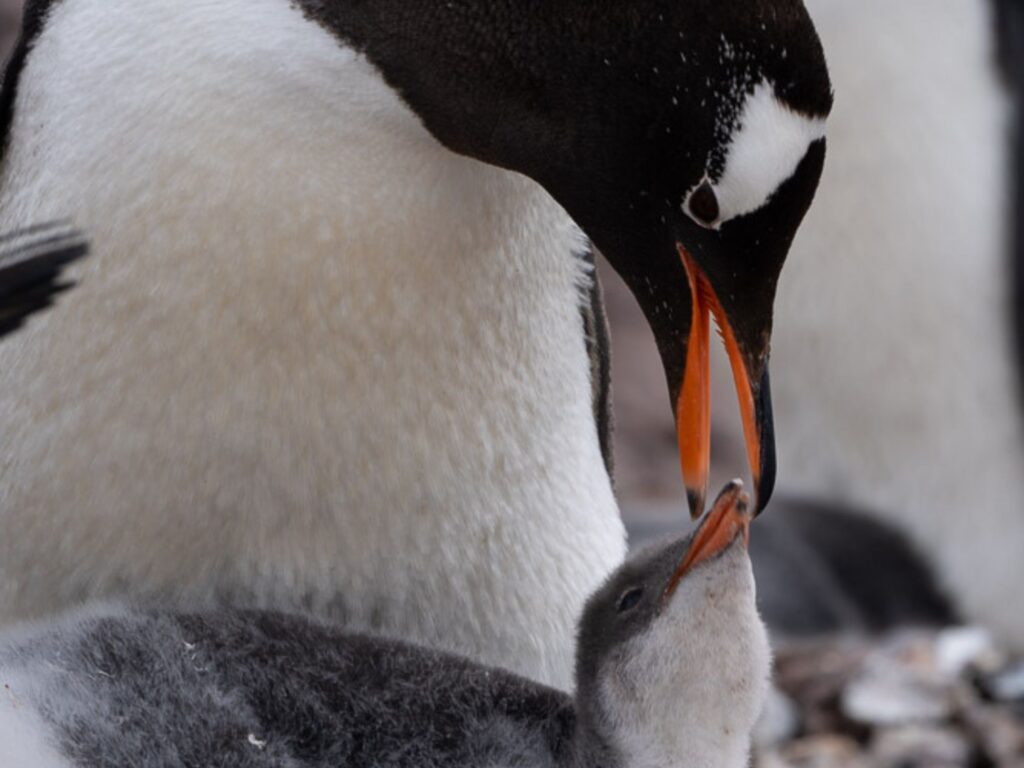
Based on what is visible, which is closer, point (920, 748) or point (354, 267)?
point (354, 267)

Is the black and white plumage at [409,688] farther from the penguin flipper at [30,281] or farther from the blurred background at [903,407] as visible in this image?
the blurred background at [903,407]

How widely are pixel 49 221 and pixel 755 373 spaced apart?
0.50 meters

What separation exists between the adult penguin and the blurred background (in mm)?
1413

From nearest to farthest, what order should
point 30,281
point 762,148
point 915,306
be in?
point 30,281, point 762,148, point 915,306

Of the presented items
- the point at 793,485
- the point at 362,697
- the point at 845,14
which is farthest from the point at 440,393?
the point at 793,485

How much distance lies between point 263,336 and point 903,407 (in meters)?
1.85

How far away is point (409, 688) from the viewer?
145cm

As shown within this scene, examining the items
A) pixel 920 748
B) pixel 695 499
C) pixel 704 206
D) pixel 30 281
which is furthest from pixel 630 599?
pixel 920 748

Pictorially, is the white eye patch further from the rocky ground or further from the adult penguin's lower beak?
the rocky ground

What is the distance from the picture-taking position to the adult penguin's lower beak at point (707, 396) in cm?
144

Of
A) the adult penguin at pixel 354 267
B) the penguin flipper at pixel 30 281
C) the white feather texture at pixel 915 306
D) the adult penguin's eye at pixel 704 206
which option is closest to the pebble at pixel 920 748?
the white feather texture at pixel 915 306

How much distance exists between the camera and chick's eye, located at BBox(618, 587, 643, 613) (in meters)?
1.49

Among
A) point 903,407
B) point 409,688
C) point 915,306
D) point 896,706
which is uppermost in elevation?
point 409,688

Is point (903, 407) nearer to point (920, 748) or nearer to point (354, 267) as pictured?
point (920, 748)
